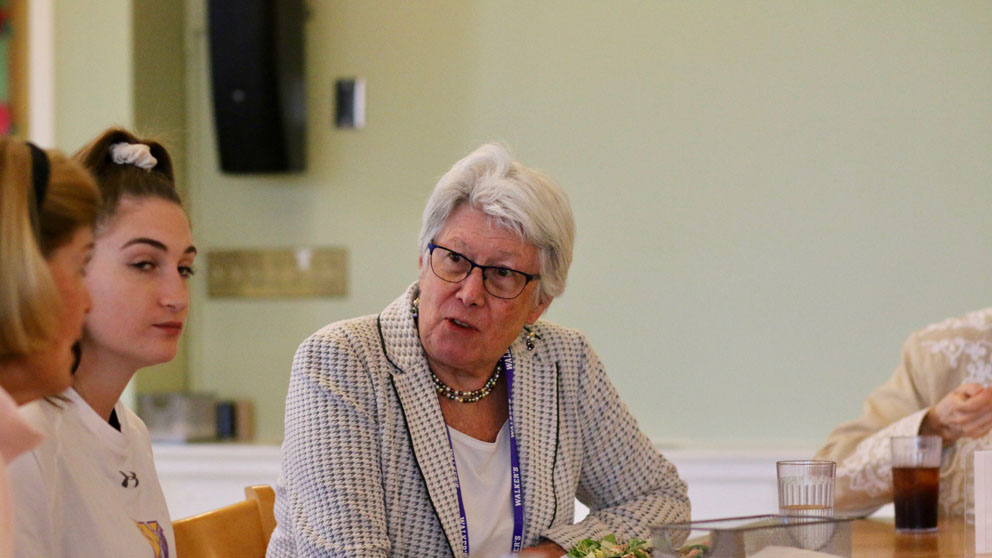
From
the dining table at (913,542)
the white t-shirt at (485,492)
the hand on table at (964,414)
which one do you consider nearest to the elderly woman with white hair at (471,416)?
the white t-shirt at (485,492)

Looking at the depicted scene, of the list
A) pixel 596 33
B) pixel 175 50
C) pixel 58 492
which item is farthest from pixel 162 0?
pixel 58 492

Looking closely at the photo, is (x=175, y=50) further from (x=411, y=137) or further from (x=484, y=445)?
(x=484, y=445)

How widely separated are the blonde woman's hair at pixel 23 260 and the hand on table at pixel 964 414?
1609 millimetres

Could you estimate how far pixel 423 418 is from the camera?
1835mm

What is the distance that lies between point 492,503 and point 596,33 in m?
2.35

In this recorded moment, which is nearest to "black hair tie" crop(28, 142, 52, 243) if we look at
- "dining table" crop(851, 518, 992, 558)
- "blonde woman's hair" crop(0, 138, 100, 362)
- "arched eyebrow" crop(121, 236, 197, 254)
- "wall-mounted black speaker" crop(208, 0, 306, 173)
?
"blonde woman's hair" crop(0, 138, 100, 362)

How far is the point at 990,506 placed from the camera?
168cm

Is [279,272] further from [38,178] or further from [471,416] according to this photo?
[38,178]

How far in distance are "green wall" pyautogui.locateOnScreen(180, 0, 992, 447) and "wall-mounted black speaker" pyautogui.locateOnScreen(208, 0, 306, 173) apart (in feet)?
0.34

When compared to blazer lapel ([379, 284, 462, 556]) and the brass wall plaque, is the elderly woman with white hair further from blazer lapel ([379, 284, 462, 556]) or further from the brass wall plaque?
the brass wall plaque

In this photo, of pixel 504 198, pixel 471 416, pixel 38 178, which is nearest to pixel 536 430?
pixel 471 416

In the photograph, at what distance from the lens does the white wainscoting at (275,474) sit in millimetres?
3582

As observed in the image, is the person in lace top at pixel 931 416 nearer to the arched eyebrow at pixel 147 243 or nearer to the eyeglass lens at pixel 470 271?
the eyeglass lens at pixel 470 271

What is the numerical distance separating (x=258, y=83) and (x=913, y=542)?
2.67 meters
